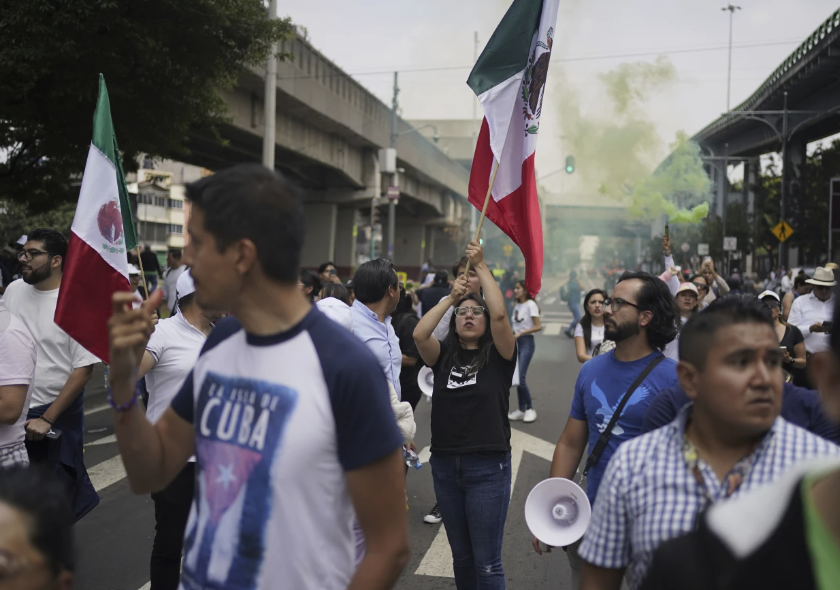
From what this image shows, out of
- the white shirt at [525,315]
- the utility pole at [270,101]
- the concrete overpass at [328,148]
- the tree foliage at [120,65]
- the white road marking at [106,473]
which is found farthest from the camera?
the concrete overpass at [328,148]

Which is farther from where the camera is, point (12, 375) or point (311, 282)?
point (311, 282)

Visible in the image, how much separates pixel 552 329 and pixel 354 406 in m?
25.3

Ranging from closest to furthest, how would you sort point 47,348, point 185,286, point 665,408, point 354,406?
1. point 354,406
2. point 665,408
3. point 185,286
4. point 47,348

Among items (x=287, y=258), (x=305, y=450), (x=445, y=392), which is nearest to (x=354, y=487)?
(x=305, y=450)

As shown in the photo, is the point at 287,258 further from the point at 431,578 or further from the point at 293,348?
the point at 431,578

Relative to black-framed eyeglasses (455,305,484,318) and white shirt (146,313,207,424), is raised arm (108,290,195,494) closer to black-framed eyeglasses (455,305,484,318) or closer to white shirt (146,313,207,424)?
white shirt (146,313,207,424)

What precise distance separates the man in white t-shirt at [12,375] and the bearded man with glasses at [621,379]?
248cm

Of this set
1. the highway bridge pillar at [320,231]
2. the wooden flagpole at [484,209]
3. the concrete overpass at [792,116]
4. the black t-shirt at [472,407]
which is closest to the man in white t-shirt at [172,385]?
the black t-shirt at [472,407]

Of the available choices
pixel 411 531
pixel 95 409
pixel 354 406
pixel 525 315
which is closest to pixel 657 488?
pixel 354 406

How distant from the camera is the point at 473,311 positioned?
458cm

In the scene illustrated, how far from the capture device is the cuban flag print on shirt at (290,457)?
6.59ft

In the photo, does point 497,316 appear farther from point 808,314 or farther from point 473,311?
point 808,314

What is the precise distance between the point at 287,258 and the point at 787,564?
137 centimetres

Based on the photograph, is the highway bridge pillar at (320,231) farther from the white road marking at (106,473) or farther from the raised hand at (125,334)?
the raised hand at (125,334)
